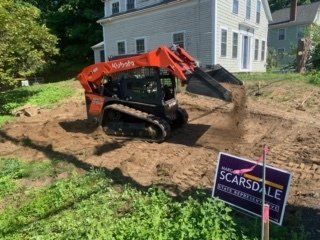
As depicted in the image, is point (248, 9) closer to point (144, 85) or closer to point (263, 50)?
point (263, 50)

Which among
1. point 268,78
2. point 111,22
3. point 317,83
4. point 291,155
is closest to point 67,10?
point 111,22

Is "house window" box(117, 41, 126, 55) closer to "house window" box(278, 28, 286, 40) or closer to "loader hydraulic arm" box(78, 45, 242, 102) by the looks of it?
"loader hydraulic arm" box(78, 45, 242, 102)

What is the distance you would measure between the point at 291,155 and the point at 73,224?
4679 millimetres

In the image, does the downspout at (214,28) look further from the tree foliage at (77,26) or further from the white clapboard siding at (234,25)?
the tree foliage at (77,26)

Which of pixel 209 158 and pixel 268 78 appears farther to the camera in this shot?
pixel 268 78

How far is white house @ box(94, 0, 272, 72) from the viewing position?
18812 mm

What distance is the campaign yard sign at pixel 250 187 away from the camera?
4.16m

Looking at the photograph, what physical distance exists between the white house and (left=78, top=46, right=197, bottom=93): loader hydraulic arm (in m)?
9.81

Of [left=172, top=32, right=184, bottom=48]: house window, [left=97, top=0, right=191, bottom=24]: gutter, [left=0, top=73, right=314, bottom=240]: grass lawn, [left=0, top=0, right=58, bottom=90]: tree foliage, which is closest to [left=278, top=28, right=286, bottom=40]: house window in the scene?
[left=97, top=0, right=191, bottom=24]: gutter

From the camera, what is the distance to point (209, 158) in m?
7.53

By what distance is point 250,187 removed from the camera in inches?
173

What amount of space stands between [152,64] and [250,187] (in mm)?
4734

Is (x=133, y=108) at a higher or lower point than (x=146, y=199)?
higher

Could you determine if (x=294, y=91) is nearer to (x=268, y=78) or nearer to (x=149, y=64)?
(x=268, y=78)
